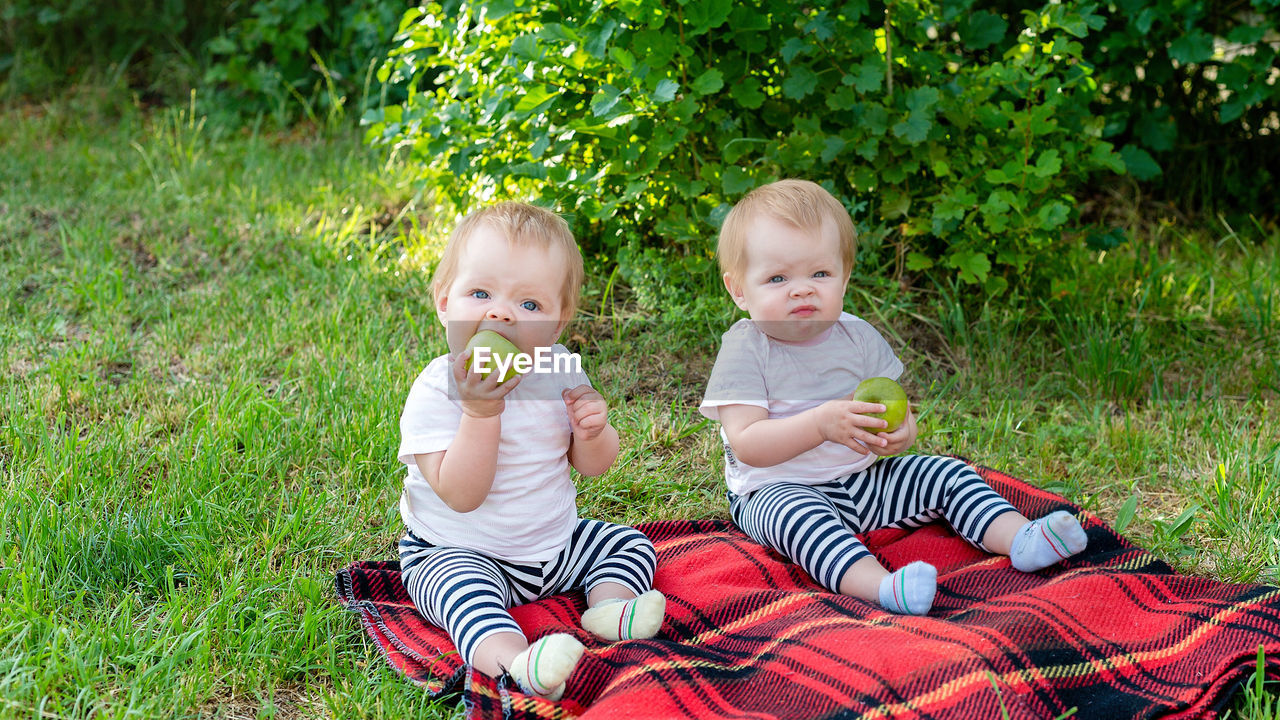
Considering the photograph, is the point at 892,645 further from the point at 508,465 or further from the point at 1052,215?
the point at 1052,215

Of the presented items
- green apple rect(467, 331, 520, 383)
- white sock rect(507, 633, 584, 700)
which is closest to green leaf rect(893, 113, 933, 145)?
green apple rect(467, 331, 520, 383)

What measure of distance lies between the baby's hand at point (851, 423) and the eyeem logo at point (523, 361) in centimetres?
51

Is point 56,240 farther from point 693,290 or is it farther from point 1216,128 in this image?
point 1216,128

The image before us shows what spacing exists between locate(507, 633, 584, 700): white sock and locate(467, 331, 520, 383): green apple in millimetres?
456

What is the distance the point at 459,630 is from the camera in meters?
1.93

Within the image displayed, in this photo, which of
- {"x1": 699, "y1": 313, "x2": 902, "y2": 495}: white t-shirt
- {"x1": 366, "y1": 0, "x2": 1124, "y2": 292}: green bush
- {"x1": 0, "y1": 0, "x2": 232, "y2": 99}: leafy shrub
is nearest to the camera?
{"x1": 699, "y1": 313, "x2": 902, "y2": 495}: white t-shirt

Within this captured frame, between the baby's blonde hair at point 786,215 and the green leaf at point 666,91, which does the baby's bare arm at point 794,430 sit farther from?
the green leaf at point 666,91

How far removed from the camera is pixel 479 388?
1.91 meters

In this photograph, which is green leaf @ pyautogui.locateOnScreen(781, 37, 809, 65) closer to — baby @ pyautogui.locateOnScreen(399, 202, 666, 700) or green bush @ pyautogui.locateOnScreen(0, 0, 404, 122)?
baby @ pyautogui.locateOnScreen(399, 202, 666, 700)

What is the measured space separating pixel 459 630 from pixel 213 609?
46cm

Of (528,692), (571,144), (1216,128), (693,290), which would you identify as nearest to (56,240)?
(571,144)

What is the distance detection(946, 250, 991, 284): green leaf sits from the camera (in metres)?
3.12

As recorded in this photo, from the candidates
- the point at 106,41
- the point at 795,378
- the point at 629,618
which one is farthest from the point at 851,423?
the point at 106,41

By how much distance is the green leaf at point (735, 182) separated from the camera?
9.91 ft
